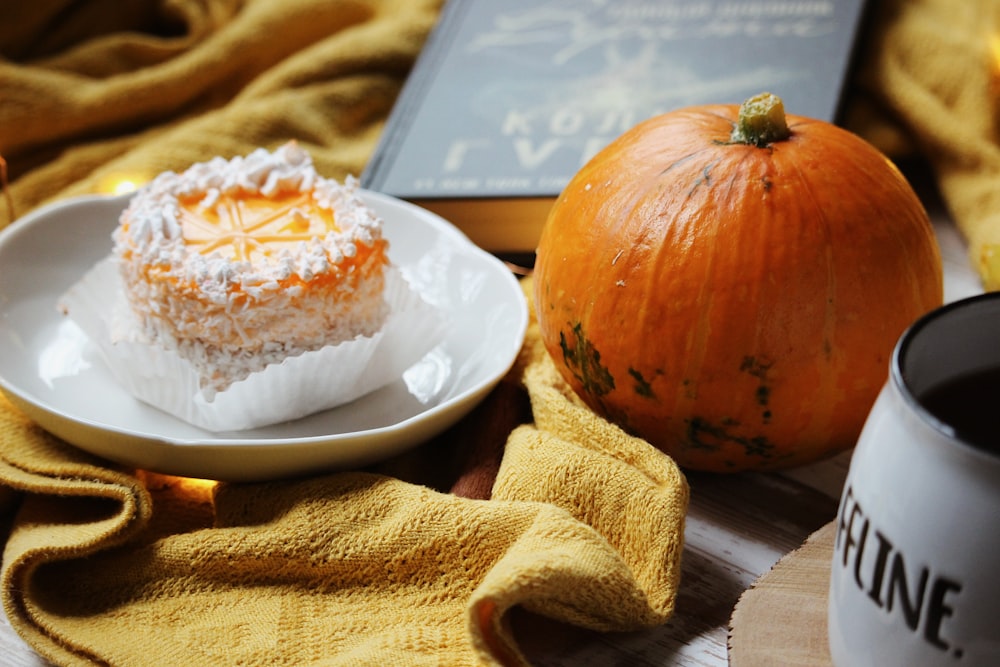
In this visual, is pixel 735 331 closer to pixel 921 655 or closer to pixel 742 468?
pixel 742 468

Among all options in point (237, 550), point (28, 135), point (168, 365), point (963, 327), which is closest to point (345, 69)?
point (28, 135)

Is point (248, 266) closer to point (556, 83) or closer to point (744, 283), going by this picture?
point (744, 283)

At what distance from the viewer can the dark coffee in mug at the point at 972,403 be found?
486 millimetres

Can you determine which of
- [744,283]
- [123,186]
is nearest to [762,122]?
[744,283]

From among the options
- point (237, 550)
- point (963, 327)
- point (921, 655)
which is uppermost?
point (963, 327)

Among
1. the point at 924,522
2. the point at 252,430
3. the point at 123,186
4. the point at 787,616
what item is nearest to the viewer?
the point at 924,522

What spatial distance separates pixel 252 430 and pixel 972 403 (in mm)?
504

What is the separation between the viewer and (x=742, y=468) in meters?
0.76

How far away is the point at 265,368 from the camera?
0.76 meters

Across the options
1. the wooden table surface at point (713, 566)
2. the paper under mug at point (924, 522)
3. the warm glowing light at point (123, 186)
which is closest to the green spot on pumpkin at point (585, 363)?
the wooden table surface at point (713, 566)

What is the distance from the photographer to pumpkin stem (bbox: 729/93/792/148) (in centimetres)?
72

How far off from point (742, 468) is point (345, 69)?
77cm

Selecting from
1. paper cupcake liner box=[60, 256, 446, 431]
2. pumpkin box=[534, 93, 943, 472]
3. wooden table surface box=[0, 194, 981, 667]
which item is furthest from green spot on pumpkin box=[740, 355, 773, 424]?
paper cupcake liner box=[60, 256, 446, 431]

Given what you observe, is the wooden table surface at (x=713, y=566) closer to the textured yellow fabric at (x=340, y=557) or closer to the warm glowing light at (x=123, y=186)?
the textured yellow fabric at (x=340, y=557)
